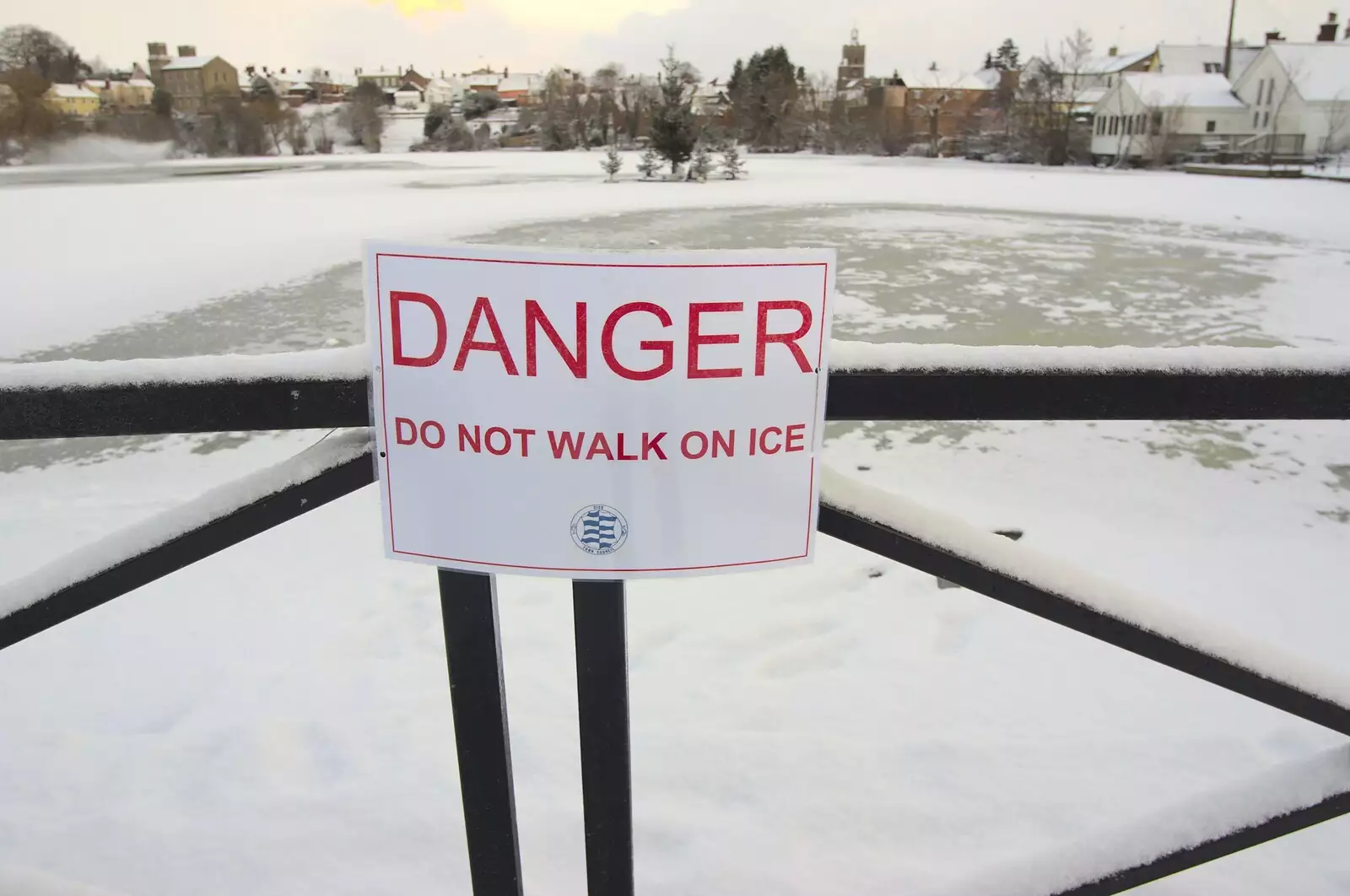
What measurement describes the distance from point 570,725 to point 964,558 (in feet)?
5.03

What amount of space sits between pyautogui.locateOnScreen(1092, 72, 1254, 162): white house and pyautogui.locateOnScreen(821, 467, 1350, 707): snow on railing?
4867 cm

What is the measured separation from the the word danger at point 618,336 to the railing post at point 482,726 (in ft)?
1.00

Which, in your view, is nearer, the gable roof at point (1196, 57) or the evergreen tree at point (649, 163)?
the evergreen tree at point (649, 163)

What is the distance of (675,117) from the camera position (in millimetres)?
28656

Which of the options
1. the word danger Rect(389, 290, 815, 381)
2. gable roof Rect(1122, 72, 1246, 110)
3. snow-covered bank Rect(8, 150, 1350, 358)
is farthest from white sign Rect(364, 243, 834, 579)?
gable roof Rect(1122, 72, 1246, 110)

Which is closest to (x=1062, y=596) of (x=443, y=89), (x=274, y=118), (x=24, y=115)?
(x=24, y=115)

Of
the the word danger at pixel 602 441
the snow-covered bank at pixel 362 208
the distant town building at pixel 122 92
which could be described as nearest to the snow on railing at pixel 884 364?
the the word danger at pixel 602 441

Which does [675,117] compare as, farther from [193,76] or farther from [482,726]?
[193,76]

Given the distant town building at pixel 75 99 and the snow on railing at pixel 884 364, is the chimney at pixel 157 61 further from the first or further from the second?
the snow on railing at pixel 884 364

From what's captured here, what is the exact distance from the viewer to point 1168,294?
9.92m

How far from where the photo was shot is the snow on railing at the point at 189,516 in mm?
1115

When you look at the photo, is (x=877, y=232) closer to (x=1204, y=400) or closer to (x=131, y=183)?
(x=1204, y=400)

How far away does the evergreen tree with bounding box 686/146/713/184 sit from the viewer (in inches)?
1115

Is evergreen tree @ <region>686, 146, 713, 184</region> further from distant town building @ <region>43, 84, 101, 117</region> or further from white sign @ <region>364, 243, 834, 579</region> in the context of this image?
distant town building @ <region>43, 84, 101, 117</region>
